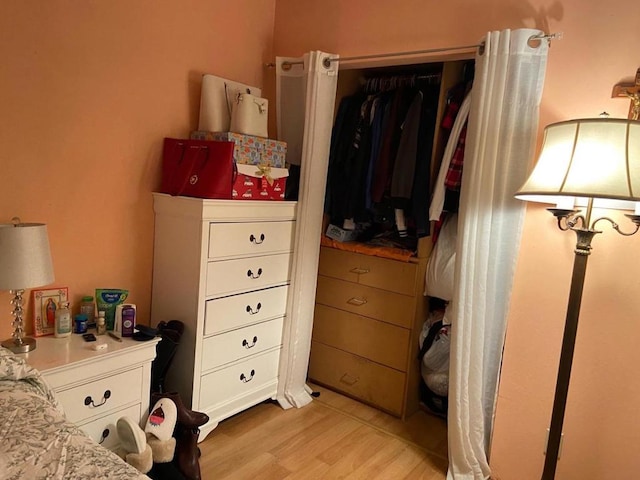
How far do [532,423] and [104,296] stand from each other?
1.98 m

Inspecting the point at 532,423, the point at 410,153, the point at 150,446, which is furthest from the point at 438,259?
the point at 150,446

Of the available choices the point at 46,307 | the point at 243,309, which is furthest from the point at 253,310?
the point at 46,307

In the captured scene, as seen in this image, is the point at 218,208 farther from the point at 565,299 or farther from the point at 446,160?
the point at 565,299

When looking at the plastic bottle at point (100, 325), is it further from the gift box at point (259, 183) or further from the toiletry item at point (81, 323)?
the gift box at point (259, 183)

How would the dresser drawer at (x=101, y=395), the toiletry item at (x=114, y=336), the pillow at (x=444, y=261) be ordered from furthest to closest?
the pillow at (x=444, y=261)
the toiletry item at (x=114, y=336)
the dresser drawer at (x=101, y=395)

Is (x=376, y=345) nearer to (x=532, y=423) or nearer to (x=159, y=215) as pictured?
(x=532, y=423)

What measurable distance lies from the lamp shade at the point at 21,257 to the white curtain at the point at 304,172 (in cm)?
126

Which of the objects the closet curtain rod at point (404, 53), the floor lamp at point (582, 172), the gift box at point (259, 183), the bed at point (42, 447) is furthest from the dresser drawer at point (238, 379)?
the closet curtain rod at point (404, 53)

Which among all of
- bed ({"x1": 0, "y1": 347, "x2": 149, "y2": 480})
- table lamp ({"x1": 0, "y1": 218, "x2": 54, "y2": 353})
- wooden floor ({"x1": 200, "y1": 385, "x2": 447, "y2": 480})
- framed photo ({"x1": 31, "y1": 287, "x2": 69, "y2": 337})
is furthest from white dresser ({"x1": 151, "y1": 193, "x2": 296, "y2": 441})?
bed ({"x1": 0, "y1": 347, "x2": 149, "y2": 480})

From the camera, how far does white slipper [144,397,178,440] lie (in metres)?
1.90

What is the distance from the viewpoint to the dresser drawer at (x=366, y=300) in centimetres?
267

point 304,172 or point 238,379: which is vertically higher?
point 304,172

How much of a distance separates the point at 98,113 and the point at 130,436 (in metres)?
1.37

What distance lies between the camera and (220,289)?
2264mm
